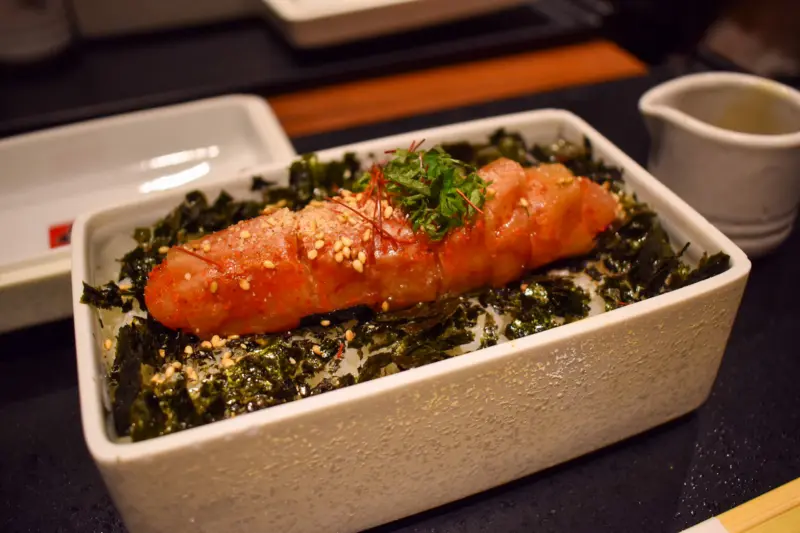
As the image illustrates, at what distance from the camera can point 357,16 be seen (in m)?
2.92

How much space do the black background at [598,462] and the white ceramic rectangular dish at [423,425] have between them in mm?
71

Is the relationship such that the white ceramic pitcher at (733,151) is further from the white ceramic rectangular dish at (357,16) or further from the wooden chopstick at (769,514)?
the white ceramic rectangular dish at (357,16)

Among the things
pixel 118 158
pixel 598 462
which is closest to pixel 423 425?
pixel 598 462

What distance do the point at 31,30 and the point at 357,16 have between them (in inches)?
61.2

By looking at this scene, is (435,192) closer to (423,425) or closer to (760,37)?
(423,425)

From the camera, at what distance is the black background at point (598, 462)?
150 centimetres

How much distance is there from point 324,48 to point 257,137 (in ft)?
3.08

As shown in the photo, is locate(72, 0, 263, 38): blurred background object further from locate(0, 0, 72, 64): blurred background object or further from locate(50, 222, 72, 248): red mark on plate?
locate(50, 222, 72, 248): red mark on plate

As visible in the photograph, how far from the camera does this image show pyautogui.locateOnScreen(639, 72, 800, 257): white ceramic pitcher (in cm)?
→ 189

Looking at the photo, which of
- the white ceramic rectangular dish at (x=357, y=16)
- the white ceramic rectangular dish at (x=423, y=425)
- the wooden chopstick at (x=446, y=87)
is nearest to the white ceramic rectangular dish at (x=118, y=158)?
the wooden chopstick at (x=446, y=87)

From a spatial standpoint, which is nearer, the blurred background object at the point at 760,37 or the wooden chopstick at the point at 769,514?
the wooden chopstick at the point at 769,514

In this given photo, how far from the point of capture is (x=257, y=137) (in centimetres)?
247

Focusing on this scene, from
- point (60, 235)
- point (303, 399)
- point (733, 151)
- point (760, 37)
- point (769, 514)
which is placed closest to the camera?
point (303, 399)

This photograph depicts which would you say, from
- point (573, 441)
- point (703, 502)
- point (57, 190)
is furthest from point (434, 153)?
point (57, 190)
